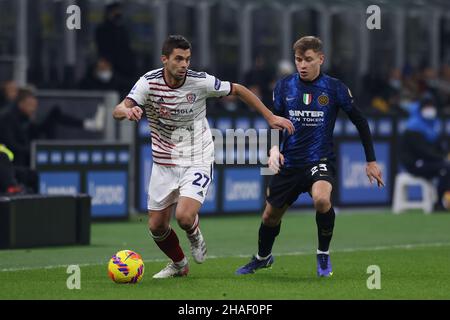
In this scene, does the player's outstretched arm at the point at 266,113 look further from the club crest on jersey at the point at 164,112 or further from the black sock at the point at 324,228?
the black sock at the point at 324,228

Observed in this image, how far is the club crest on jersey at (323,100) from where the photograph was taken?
467 inches

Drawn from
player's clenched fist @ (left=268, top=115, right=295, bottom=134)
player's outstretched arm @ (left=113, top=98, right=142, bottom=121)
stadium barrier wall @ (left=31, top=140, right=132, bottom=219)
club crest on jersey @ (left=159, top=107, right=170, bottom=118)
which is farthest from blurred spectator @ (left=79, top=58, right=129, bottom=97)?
player's outstretched arm @ (left=113, top=98, right=142, bottom=121)

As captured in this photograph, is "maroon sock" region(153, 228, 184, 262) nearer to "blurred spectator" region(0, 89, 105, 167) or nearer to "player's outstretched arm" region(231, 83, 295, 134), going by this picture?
"player's outstretched arm" region(231, 83, 295, 134)

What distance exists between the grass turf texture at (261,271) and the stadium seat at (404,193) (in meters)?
1.88


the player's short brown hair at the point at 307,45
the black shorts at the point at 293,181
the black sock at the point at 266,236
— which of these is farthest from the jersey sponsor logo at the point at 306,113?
the black sock at the point at 266,236

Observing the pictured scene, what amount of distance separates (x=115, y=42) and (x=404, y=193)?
563cm

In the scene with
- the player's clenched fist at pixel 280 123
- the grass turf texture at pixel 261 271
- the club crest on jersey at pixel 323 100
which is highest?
the club crest on jersey at pixel 323 100

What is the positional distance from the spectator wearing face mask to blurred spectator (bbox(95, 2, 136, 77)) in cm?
483

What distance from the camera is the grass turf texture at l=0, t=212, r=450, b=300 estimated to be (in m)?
10.5

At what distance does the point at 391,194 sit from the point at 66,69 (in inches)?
242

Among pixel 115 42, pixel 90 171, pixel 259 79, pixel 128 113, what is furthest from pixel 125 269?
pixel 259 79
